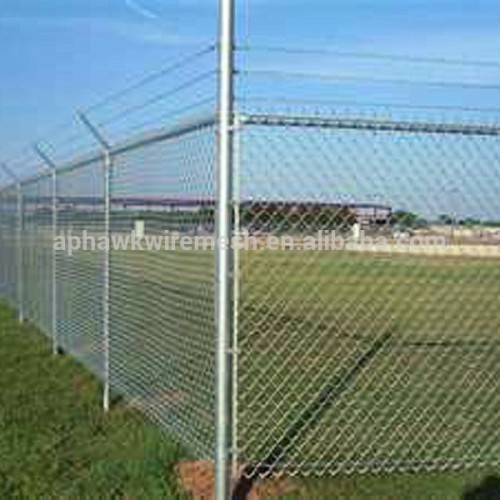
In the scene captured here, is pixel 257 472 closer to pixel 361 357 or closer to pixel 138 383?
pixel 138 383

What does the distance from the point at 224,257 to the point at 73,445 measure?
9.82 feet

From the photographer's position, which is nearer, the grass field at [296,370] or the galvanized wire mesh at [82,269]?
the grass field at [296,370]

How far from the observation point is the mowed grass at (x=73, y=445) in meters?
7.78

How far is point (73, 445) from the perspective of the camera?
914cm

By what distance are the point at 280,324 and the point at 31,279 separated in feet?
12.1

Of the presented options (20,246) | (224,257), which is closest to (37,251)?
(20,246)

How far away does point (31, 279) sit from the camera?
58.4ft

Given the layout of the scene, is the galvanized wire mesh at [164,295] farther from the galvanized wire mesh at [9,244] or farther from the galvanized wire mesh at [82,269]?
the galvanized wire mesh at [9,244]

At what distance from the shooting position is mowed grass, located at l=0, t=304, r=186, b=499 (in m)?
7.78

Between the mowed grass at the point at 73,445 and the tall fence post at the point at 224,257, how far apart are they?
666 mm

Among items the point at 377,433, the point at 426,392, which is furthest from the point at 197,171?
the point at 426,392

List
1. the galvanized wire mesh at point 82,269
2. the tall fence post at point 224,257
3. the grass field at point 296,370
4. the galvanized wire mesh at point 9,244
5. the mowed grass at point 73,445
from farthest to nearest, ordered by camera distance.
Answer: the galvanized wire mesh at point 9,244 → the galvanized wire mesh at point 82,269 → the grass field at point 296,370 → the mowed grass at point 73,445 → the tall fence post at point 224,257

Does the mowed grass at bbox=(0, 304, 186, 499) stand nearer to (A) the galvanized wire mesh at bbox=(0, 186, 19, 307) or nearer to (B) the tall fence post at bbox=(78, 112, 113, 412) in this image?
(B) the tall fence post at bbox=(78, 112, 113, 412)

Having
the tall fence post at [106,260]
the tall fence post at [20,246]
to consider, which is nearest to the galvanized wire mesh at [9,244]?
the tall fence post at [20,246]
